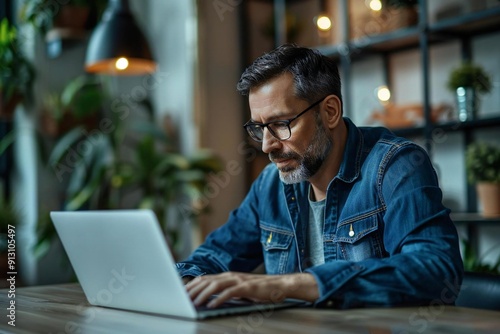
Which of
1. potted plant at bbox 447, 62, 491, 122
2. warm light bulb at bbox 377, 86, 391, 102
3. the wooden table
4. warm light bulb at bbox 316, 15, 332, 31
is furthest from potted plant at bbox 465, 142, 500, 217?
the wooden table

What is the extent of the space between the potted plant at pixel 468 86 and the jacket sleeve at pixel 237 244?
1.55 meters

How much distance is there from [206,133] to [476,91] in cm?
179

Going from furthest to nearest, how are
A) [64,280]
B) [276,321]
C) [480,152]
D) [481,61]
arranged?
[64,280] < [481,61] < [480,152] < [276,321]

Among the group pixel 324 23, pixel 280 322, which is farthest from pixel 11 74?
pixel 280 322

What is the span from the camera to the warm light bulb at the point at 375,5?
363 centimetres

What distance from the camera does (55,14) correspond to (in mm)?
4492

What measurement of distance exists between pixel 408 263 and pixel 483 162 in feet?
6.49

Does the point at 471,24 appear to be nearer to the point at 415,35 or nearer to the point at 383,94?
the point at 415,35

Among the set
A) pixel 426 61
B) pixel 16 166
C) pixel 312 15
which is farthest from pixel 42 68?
pixel 426 61

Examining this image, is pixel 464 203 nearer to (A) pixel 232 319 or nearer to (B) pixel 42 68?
(A) pixel 232 319

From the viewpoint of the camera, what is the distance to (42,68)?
15.1ft

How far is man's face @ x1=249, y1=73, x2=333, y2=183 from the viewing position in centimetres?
181

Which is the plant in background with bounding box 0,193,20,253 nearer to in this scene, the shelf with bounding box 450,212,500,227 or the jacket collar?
the shelf with bounding box 450,212,500,227

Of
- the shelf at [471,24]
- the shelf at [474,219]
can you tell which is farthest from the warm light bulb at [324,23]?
the shelf at [474,219]
